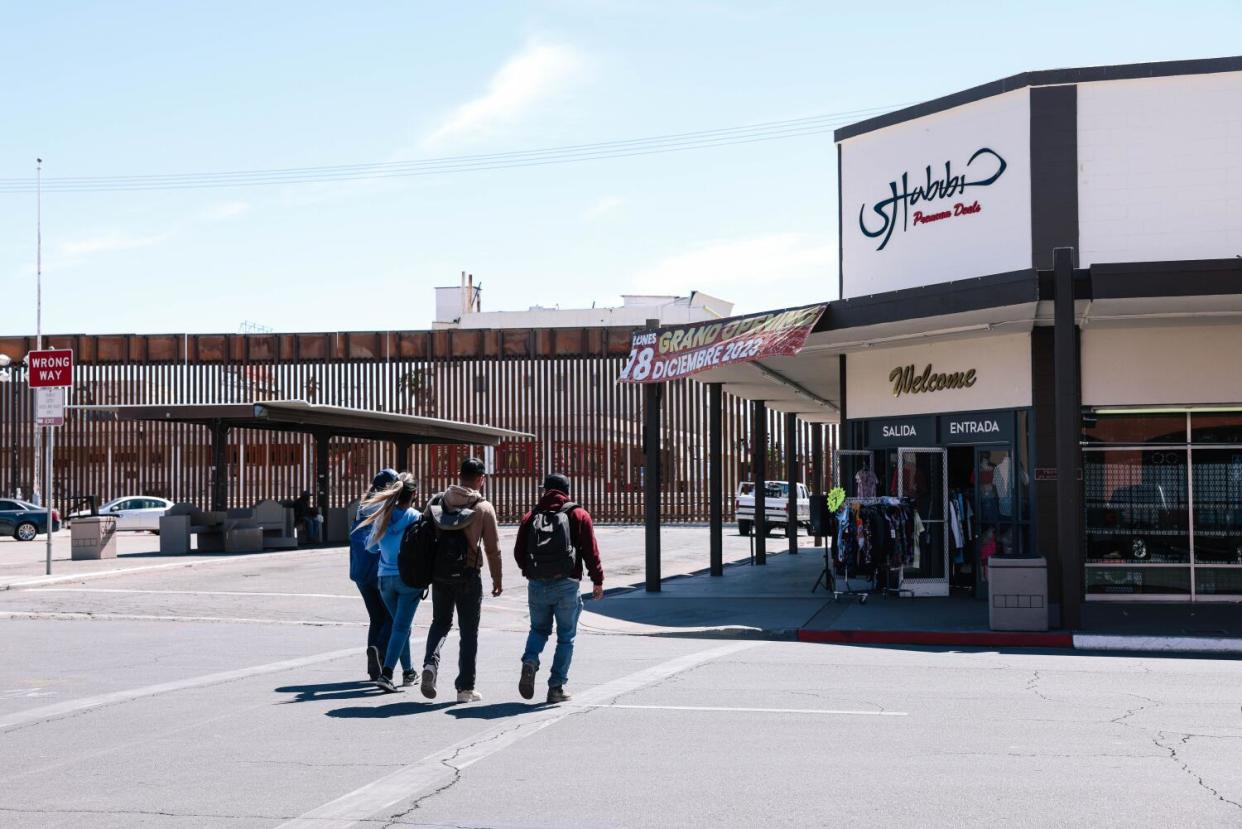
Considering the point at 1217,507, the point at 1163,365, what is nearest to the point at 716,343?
the point at 1163,365

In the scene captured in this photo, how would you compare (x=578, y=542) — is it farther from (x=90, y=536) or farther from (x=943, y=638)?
(x=90, y=536)

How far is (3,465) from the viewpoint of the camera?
172 feet

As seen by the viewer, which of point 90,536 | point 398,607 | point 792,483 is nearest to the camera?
point 398,607

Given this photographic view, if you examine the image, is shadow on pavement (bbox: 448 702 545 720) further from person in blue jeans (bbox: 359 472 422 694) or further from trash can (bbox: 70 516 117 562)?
trash can (bbox: 70 516 117 562)

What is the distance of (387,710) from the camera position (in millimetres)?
10281

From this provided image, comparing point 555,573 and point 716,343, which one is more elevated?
point 716,343

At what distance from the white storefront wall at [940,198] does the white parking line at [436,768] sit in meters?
9.79

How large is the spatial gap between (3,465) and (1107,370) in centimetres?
4595

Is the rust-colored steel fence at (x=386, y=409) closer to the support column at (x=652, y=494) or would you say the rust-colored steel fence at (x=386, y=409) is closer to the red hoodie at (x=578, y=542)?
the support column at (x=652, y=494)

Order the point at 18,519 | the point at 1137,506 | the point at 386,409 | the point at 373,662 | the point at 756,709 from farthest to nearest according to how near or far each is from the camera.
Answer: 1. the point at 386,409
2. the point at 18,519
3. the point at 1137,506
4. the point at 373,662
5. the point at 756,709

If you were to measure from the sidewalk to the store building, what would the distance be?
924 mm

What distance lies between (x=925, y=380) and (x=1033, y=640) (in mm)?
5796

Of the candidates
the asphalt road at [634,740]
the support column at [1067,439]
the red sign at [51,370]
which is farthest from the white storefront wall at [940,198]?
the red sign at [51,370]

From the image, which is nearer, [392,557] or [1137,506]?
[392,557]
